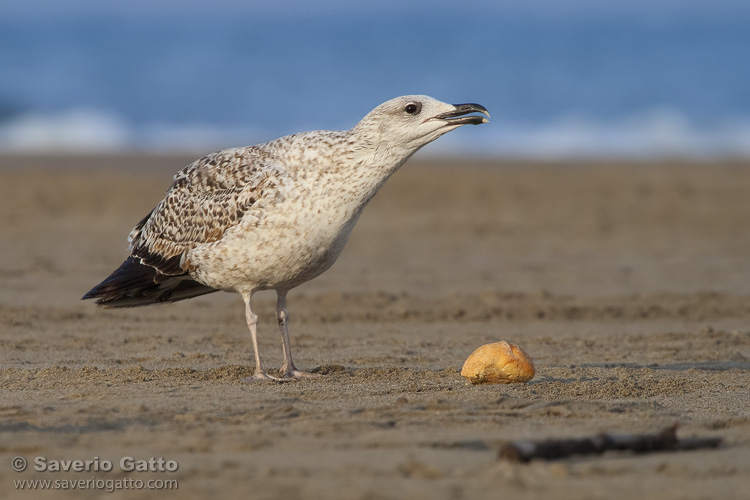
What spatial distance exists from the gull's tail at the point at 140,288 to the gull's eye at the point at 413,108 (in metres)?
1.60

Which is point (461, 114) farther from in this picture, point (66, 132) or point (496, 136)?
point (66, 132)

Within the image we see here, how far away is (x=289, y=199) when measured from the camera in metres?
5.74

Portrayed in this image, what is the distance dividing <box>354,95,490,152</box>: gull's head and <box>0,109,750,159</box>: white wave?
17.3 meters

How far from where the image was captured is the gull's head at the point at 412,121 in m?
5.84

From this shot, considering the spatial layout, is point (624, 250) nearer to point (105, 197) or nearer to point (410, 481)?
point (105, 197)

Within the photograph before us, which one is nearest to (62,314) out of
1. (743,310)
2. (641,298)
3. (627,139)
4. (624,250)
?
(641,298)

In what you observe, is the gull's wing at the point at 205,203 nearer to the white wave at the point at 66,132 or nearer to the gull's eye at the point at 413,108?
the gull's eye at the point at 413,108

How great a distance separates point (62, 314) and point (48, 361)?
1.74 m

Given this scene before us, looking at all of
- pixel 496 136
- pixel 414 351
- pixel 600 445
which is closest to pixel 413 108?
pixel 414 351

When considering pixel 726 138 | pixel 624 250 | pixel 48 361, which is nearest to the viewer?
pixel 48 361

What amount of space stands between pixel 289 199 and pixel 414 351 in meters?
1.73

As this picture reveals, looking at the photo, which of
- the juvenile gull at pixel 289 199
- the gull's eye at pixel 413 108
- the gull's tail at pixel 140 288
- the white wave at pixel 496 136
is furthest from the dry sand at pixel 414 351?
the white wave at pixel 496 136

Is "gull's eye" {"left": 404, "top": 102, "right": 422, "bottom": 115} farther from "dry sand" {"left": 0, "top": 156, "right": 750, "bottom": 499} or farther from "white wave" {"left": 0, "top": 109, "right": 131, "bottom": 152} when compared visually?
"white wave" {"left": 0, "top": 109, "right": 131, "bottom": 152}

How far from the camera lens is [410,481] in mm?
3699
